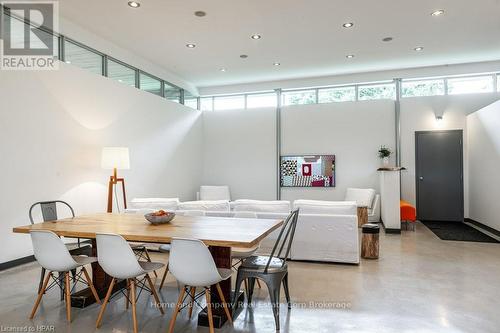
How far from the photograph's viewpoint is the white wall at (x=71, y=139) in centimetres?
433

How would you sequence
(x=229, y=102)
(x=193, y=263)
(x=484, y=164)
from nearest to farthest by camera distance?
(x=193, y=263) < (x=484, y=164) < (x=229, y=102)

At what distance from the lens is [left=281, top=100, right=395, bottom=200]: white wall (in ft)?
26.8

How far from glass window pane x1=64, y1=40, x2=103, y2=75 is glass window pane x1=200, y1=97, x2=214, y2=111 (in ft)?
12.8

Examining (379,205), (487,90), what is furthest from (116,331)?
(487,90)

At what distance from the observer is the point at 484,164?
6637 mm

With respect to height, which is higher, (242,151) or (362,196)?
(242,151)

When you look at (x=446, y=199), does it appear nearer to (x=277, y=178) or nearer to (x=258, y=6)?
(x=277, y=178)

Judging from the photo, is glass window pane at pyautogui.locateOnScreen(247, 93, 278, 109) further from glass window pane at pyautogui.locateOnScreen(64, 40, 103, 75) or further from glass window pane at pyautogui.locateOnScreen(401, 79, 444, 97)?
glass window pane at pyautogui.locateOnScreen(64, 40, 103, 75)

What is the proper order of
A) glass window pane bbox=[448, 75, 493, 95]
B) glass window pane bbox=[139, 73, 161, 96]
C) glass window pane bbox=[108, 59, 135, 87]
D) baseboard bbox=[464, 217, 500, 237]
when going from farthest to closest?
glass window pane bbox=[448, 75, 493, 95] < glass window pane bbox=[139, 73, 161, 96] < glass window pane bbox=[108, 59, 135, 87] < baseboard bbox=[464, 217, 500, 237]

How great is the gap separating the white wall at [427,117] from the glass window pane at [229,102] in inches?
164

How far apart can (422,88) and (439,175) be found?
212cm

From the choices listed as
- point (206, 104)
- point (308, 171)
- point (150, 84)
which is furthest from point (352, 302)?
point (206, 104)

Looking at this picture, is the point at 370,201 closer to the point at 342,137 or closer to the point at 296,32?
the point at 342,137

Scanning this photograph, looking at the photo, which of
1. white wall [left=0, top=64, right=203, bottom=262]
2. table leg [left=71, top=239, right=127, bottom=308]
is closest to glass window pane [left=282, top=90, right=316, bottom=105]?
white wall [left=0, top=64, right=203, bottom=262]
